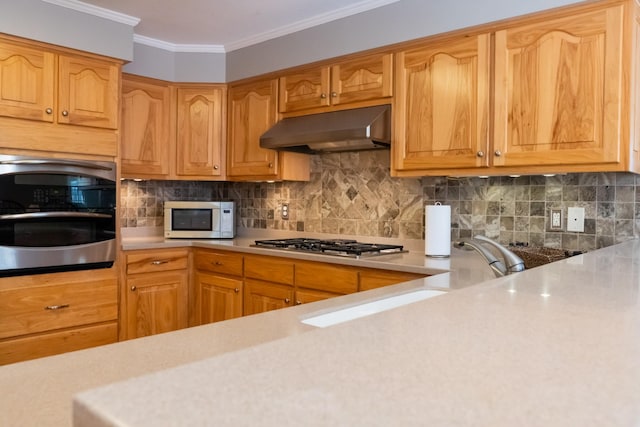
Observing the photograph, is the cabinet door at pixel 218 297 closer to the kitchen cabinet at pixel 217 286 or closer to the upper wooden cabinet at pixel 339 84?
the kitchen cabinet at pixel 217 286

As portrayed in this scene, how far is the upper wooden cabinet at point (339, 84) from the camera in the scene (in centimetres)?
295

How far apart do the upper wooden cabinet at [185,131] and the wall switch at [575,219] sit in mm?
2475

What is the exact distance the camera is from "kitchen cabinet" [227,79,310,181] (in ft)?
11.7

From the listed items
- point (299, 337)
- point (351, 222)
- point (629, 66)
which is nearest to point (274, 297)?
point (351, 222)

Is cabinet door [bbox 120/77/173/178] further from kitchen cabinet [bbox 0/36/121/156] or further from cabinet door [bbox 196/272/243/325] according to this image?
cabinet door [bbox 196/272/243/325]

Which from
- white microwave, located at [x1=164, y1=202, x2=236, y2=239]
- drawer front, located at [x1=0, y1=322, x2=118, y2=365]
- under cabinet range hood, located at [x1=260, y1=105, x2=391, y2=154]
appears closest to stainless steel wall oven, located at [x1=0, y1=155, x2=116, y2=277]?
drawer front, located at [x1=0, y1=322, x2=118, y2=365]

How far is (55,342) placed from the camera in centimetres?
287

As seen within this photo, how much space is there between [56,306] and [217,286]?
39.5 inches

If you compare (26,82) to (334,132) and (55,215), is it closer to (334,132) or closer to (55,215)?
(55,215)

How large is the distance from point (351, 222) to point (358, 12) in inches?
53.9

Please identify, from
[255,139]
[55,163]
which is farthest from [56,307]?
[255,139]

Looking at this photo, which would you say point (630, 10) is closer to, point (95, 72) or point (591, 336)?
point (591, 336)

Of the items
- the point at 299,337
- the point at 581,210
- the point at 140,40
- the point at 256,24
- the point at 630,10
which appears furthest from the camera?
the point at 140,40

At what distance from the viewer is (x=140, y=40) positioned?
365 cm
